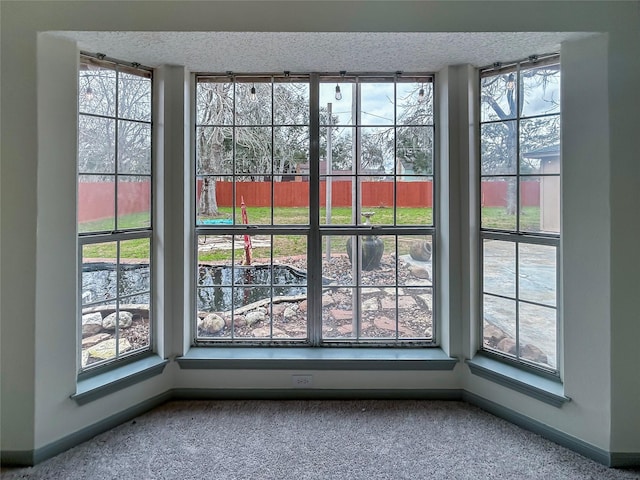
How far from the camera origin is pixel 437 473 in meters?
1.77

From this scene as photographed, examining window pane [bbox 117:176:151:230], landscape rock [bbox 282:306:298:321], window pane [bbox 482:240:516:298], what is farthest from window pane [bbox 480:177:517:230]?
window pane [bbox 117:176:151:230]

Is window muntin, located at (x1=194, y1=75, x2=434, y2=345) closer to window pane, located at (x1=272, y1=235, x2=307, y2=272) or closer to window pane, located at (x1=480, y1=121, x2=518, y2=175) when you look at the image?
window pane, located at (x1=272, y1=235, x2=307, y2=272)

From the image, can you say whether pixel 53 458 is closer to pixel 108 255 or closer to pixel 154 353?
pixel 154 353

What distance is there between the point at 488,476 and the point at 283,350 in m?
1.39

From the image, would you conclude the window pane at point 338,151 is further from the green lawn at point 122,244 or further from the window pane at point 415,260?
the green lawn at point 122,244

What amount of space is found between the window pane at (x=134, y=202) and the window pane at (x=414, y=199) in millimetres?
1746

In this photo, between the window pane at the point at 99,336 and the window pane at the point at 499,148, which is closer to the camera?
the window pane at the point at 99,336

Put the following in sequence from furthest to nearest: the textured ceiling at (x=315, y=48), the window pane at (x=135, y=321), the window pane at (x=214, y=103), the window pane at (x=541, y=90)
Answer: the window pane at (x=214, y=103) < the window pane at (x=135, y=321) < the window pane at (x=541, y=90) < the textured ceiling at (x=315, y=48)

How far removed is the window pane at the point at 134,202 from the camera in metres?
2.29

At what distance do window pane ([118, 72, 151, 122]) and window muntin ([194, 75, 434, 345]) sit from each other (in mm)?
342

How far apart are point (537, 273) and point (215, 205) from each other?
2.20 m

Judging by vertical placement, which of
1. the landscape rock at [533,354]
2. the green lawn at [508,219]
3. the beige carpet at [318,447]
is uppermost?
the green lawn at [508,219]

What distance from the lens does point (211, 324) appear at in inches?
102

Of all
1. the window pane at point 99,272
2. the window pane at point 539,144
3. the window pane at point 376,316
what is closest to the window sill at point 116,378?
the window pane at point 99,272
